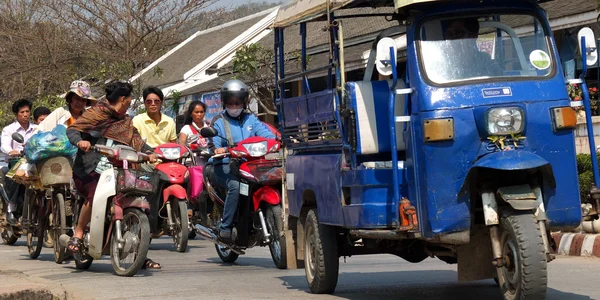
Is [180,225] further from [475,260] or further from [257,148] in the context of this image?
[475,260]

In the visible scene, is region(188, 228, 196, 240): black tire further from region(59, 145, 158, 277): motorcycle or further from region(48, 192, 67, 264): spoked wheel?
region(59, 145, 158, 277): motorcycle

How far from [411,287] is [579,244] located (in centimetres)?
332

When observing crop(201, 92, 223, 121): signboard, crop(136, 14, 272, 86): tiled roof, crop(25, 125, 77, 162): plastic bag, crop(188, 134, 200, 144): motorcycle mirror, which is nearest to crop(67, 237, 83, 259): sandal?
crop(25, 125, 77, 162): plastic bag

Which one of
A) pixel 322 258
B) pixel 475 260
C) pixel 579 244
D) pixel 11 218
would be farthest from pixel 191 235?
pixel 475 260

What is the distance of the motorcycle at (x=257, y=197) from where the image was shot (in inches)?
446

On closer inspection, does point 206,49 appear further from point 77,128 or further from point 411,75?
point 411,75

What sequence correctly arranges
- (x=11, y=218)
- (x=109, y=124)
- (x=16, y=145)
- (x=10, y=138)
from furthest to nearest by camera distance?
(x=16, y=145), (x=10, y=138), (x=11, y=218), (x=109, y=124)

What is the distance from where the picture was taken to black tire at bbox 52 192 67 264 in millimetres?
12102

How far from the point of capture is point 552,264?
35.9 feet

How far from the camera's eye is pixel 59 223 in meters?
12.3

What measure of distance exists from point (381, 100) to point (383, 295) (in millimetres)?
1867

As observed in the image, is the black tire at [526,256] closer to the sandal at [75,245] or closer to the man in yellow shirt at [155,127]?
the sandal at [75,245]

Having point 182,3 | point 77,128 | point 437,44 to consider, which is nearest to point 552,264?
point 437,44

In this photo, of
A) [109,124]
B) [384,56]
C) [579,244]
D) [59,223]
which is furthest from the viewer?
[59,223]
